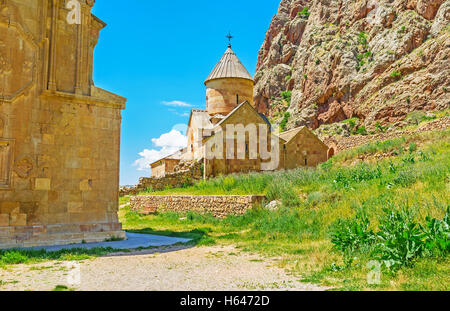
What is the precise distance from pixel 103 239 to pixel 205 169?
475 inches

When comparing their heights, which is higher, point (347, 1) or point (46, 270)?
point (347, 1)

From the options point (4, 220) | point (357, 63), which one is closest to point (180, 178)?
point (4, 220)

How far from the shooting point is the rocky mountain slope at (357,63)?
32656mm

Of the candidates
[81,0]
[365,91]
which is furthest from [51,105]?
[365,91]

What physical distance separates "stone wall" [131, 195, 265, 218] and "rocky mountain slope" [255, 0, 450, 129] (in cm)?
2597

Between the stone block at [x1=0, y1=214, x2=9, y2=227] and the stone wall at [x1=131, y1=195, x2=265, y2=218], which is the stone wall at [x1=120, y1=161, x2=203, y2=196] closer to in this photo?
the stone wall at [x1=131, y1=195, x2=265, y2=218]

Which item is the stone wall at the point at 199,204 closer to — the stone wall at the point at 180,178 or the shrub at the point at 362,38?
the stone wall at the point at 180,178

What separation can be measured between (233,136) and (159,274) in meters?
16.0

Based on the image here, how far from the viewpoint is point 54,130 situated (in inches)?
329

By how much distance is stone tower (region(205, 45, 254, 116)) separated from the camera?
24.5 m

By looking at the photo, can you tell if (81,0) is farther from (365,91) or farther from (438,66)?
(365,91)

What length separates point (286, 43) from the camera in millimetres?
59594

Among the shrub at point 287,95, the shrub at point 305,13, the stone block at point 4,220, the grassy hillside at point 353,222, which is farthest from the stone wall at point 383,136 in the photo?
the shrub at point 305,13

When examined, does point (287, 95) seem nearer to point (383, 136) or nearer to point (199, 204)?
point (383, 136)
